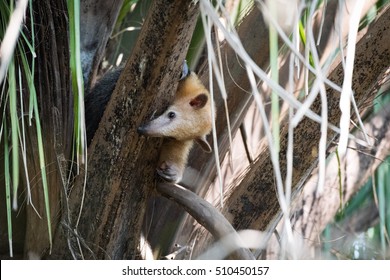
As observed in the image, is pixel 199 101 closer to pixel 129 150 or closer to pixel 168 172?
pixel 168 172

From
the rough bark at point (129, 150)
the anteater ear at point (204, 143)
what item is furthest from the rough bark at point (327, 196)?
the rough bark at point (129, 150)

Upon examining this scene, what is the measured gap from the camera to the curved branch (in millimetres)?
2037

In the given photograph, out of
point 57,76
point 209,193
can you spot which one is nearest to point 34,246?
point 57,76

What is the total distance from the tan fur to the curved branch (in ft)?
0.35

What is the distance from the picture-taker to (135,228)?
236 cm

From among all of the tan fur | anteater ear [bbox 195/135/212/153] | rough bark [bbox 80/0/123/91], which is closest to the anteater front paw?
the tan fur

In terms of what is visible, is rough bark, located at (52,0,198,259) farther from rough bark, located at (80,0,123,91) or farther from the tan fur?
rough bark, located at (80,0,123,91)

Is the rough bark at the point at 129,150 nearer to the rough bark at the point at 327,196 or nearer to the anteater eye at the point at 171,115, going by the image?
the anteater eye at the point at 171,115

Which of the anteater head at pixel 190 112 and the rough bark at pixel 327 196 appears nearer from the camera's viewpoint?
the anteater head at pixel 190 112

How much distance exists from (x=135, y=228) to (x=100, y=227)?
14cm

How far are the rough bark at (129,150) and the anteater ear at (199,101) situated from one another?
261mm

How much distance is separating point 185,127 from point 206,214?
1.36 feet

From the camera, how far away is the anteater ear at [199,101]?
246 cm

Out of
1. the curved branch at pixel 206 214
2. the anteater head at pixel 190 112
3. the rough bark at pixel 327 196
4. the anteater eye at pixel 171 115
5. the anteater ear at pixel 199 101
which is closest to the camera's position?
the curved branch at pixel 206 214
